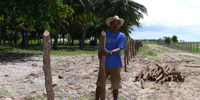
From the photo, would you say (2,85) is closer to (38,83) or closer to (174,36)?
(38,83)

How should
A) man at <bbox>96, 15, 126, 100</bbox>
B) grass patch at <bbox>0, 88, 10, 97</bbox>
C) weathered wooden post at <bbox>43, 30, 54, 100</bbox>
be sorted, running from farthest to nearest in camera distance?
1. grass patch at <bbox>0, 88, 10, 97</bbox>
2. man at <bbox>96, 15, 126, 100</bbox>
3. weathered wooden post at <bbox>43, 30, 54, 100</bbox>

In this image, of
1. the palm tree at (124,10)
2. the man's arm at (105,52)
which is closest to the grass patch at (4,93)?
the man's arm at (105,52)

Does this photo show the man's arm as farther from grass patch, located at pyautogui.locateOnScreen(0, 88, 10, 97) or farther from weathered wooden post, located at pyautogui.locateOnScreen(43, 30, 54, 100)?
grass patch, located at pyautogui.locateOnScreen(0, 88, 10, 97)

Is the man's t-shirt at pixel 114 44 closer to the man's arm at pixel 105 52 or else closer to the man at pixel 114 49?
the man at pixel 114 49

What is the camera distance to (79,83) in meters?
5.79

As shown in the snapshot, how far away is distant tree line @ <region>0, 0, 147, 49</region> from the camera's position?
1188cm

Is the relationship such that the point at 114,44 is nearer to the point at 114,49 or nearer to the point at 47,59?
the point at 114,49

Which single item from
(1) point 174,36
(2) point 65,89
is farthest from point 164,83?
(1) point 174,36

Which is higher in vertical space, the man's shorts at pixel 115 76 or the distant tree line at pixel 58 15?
the distant tree line at pixel 58 15

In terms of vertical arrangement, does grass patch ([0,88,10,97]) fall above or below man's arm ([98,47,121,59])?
below

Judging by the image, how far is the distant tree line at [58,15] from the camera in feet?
39.0

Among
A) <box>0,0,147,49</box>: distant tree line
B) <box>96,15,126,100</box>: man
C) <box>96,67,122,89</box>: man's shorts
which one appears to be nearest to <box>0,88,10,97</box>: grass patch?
<box>96,15,126,100</box>: man

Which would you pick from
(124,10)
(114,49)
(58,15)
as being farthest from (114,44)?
(124,10)

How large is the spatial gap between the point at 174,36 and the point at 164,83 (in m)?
46.5
